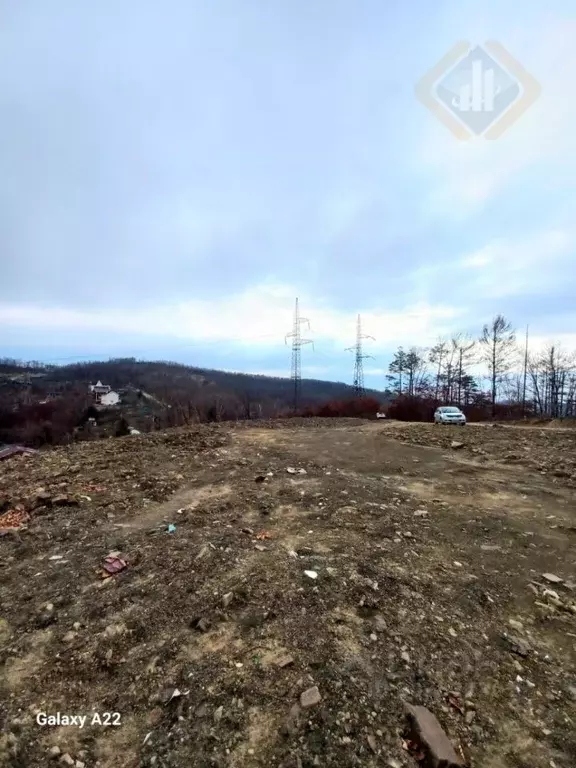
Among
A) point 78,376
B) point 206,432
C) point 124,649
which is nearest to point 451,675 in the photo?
point 124,649

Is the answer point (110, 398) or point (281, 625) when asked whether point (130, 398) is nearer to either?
point (110, 398)

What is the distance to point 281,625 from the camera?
9.23ft

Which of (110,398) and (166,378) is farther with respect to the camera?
(166,378)

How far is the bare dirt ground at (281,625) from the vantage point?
6.71ft

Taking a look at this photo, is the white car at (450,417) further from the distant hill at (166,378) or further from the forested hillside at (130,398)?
the distant hill at (166,378)

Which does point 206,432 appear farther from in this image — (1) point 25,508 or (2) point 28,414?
A: (2) point 28,414

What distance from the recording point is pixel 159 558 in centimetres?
377

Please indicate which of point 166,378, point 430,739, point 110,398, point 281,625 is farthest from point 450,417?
point 166,378

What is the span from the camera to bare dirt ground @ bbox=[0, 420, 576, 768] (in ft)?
6.71

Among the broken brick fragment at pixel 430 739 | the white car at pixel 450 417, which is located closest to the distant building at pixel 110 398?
the white car at pixel 450 417

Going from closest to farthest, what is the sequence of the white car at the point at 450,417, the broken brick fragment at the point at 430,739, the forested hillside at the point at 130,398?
the broken brick fragment at the point at 430,739 < the white car at the point at 450,417 < the forested hillside at the point at 130,398

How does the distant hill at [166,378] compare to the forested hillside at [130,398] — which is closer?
the forested hillside at [130,398]

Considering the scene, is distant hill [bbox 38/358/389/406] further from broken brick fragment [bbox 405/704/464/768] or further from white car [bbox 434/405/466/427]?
broken brick fragment [bbox 405/704/464/768]

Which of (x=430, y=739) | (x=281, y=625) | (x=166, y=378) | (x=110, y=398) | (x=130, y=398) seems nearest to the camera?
(x=430, y=739)
